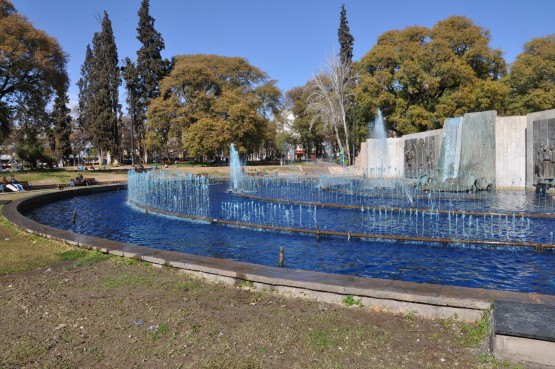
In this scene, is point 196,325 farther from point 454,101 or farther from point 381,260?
point 454,101

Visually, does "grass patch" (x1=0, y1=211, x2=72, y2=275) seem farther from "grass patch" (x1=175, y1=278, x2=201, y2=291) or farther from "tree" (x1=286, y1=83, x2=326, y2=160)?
"tree" (x1=286, y1=83, x2=326, y2=160)

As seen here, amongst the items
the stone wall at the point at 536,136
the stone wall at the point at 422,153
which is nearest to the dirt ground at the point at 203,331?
the stone wall at the point at 536,136

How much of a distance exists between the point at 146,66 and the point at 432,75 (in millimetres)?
36931

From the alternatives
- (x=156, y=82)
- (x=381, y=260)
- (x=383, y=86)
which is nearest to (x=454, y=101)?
(x=383, y=86)

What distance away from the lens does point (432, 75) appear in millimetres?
34969

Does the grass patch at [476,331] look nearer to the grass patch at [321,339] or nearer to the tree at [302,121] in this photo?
the grass patch at [321,339]

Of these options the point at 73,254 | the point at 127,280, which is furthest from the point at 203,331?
the point at 73,254

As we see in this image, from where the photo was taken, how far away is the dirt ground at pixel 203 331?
12.0 ft

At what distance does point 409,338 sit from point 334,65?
39.1 metres

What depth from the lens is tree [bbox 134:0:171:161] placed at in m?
54.8

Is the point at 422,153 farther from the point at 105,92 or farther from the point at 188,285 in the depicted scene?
the point at 105,92

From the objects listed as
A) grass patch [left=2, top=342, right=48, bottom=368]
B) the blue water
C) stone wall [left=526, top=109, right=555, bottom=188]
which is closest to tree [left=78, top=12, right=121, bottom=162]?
the blue water

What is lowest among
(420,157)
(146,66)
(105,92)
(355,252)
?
(355,252)

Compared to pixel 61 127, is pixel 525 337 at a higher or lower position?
lower
